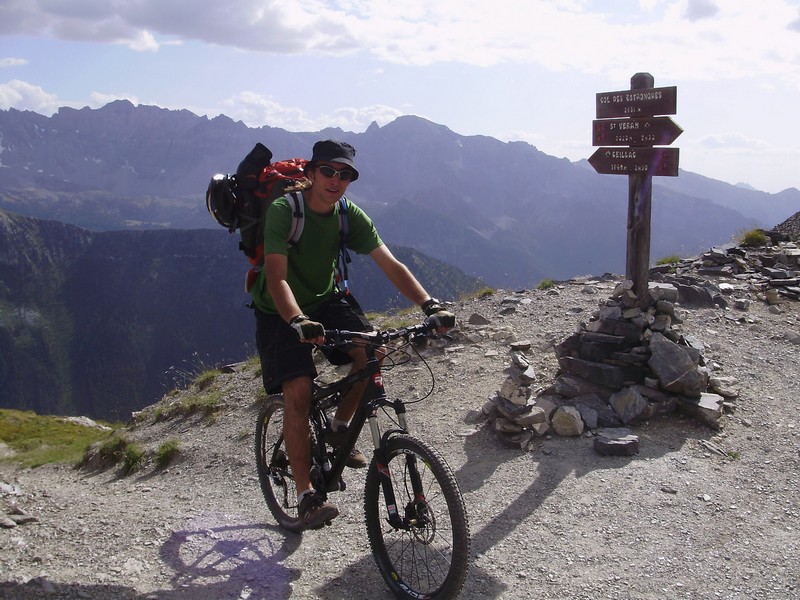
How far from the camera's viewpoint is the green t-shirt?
16.4 ft

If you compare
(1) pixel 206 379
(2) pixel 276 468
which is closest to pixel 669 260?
(1) pixel 206 379

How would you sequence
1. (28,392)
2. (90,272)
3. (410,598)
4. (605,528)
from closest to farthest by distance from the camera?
(410,598), (605,528), (28,392), (90,272)

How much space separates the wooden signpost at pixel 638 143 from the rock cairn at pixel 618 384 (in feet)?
1.80

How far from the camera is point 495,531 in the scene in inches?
225

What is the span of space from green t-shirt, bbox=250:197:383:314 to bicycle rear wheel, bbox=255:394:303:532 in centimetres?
110

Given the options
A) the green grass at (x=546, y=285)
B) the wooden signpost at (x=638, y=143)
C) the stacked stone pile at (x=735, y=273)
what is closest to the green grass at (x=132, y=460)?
the wooden signpost at (x=638, y=143)

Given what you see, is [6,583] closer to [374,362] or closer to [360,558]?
[360,558]

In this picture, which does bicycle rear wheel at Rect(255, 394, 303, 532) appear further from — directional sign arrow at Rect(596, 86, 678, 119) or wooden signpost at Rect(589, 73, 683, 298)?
directional sign arrow at Rect(596, 86, 678, 119)

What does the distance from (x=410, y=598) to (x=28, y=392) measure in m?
162

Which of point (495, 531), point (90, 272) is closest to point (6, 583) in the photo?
point (495, 531)

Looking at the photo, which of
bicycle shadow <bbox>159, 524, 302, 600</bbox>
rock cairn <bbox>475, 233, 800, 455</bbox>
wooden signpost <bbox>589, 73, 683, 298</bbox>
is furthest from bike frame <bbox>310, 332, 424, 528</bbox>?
wooden signpost <bbox>589, 73, 683, 298</bbox>

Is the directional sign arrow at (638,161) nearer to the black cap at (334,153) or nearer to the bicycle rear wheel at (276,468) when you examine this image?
the black cap at (334,153)

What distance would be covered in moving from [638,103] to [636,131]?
352 millimetres

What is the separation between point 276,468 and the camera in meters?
6.00
